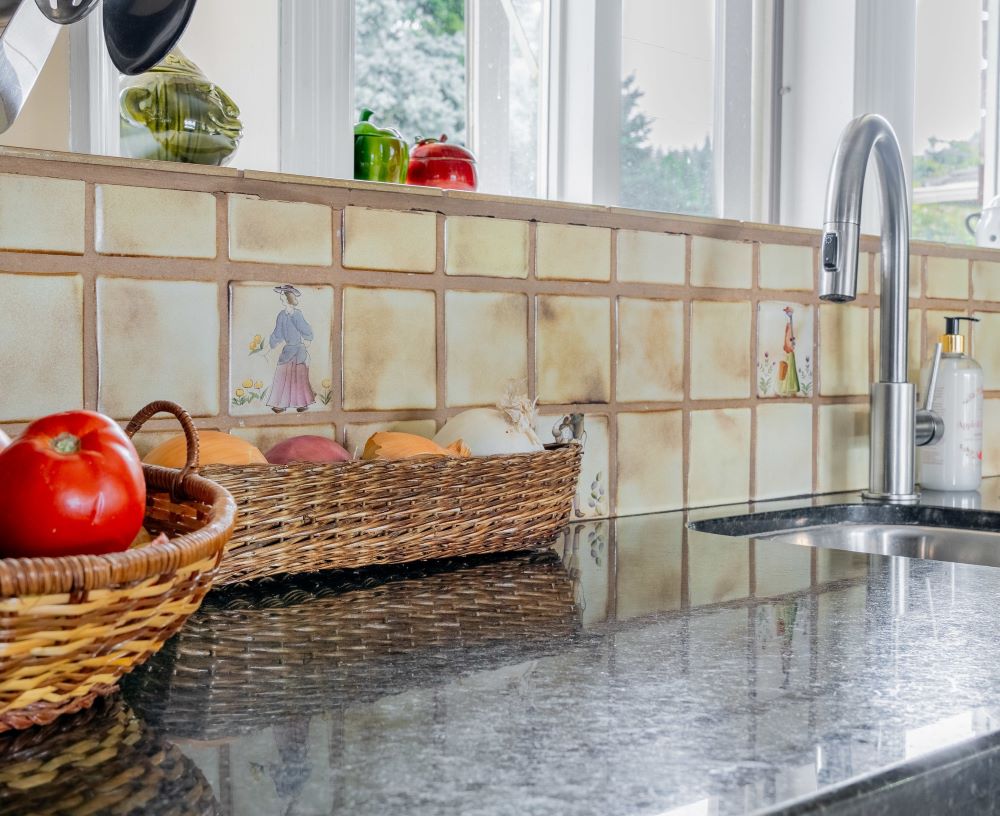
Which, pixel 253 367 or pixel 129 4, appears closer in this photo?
pixel 129 4

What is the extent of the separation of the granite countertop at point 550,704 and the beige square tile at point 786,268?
0.62 meters

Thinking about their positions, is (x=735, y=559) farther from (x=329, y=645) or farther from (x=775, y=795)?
(x=775, y=795)

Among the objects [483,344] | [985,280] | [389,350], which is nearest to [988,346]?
[985,280]

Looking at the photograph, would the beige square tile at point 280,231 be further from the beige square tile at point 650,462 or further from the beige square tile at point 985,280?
the beige square tile at point 985,280

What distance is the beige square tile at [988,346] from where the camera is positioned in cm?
174

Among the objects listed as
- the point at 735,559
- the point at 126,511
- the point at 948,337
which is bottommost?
the point at 735,559

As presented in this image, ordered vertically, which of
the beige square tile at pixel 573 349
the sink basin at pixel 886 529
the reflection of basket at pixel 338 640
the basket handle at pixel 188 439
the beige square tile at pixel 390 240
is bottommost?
the sink basin at pixel 886 529

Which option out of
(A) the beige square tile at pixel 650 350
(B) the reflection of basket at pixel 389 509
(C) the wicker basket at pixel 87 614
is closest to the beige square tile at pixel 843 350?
(A) the beige square tile at pixel 650 350

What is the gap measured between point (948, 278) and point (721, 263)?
510mm

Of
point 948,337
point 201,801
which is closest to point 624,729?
point 201,801

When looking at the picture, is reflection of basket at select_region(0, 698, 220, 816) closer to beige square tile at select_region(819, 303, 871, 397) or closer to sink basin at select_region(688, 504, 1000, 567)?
sink basin at select_region(688, 504, 1000, 567)

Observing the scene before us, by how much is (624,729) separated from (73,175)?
0.68m

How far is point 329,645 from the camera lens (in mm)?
696

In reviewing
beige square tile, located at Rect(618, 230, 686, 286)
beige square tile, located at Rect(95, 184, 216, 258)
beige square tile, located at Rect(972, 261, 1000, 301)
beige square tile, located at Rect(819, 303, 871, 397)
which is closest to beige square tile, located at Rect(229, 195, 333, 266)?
beige square tile, located at Rect(95, 184, 216, 258)
